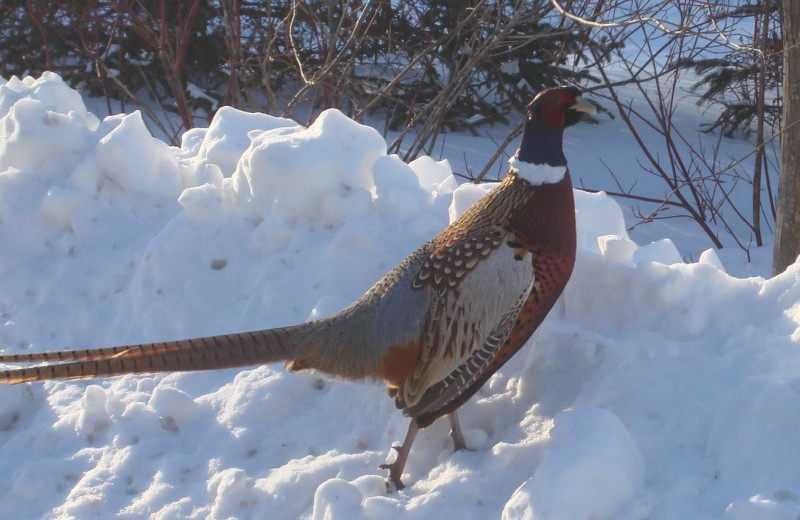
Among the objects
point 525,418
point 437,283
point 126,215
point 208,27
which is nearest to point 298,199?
point 126,215

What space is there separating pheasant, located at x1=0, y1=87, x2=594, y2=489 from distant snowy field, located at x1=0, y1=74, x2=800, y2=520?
0.77ft

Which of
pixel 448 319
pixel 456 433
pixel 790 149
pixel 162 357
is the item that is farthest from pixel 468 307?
pixel 790 149

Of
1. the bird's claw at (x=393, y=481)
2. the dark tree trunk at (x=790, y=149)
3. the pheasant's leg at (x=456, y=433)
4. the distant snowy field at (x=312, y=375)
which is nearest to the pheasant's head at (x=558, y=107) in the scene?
the distant snowy field at (x=312, y=375)

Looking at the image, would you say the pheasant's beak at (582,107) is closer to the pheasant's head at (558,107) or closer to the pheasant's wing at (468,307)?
the pheasant's head at (558,107)

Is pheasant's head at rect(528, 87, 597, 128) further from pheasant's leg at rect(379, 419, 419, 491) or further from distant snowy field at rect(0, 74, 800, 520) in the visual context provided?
pheasant's leg at rect(379, 419, 419, 491)

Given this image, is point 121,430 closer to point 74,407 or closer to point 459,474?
point 74,407

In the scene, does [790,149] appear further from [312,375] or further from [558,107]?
[312,375]

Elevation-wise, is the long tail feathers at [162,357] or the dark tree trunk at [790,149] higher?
the dark tree trunk at [790,149]

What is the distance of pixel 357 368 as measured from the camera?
2.59 meters

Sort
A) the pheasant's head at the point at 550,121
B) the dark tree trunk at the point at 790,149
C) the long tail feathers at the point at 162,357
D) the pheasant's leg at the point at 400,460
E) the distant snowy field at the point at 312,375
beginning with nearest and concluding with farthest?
the distant snowy field at the point at 312,375, the long tail feathers at the point at 162,357, the pheasant's leg at the point at 400,460, the pheasant's head at the point at 550,121, the dark tree trunk at the point at 790,149

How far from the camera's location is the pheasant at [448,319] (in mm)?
2453

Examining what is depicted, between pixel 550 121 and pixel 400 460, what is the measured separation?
3.65ft

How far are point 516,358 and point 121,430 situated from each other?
136 centimetres

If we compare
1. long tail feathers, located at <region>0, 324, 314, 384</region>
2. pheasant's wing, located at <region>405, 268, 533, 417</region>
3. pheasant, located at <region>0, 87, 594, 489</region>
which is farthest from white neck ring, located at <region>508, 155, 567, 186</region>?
long tail feathers, located at <region>0, 324, 314, 384</region>
